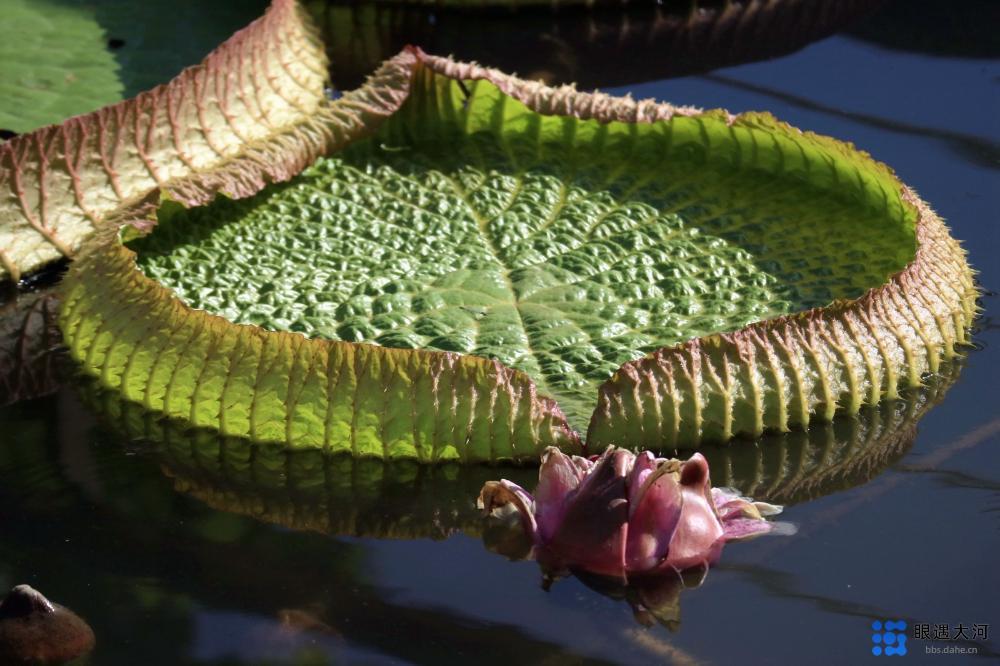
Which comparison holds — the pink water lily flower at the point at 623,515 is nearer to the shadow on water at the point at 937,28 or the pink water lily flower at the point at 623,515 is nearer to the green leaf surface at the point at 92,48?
the green leaf surface at the point at 92,48

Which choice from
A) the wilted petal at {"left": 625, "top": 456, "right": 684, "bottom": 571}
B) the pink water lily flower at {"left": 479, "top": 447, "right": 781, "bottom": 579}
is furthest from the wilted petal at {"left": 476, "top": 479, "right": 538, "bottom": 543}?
the wilted petal at {"left": 625, "top": 456, "right": 684, "bottom": 571}

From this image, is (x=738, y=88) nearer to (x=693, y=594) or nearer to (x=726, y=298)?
(x=726, y=298)

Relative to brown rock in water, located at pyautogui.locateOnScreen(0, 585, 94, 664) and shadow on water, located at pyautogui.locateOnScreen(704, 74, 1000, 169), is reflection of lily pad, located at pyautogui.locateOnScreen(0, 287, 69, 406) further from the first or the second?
shadow on water, located at pyautogui.locateOnScreen(704, 74, 1000, 169)

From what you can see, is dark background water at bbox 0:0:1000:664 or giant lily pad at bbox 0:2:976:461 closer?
dark background water at bbox 0:0:1000:664

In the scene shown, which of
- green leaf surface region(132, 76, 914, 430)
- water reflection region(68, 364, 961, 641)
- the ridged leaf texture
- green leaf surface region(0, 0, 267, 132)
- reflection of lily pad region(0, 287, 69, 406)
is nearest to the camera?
water reflection region(68, 364, 961, 641)

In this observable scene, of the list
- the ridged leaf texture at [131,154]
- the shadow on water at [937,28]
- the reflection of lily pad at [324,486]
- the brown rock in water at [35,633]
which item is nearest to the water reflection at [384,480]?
the reflection of lily pad at [324,486]

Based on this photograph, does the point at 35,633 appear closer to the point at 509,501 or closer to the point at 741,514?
the point at 509,501

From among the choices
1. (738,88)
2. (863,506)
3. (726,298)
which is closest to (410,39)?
(738,88)
